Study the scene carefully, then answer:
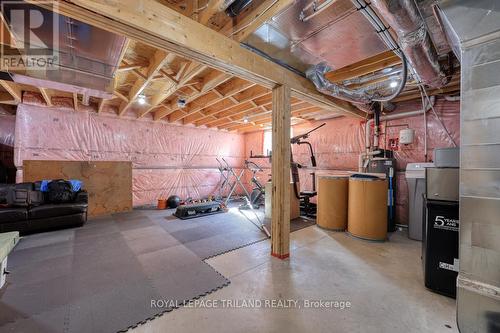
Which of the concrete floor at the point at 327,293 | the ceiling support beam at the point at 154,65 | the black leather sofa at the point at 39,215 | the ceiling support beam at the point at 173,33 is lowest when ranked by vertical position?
the concrete floor at the point at 327,293

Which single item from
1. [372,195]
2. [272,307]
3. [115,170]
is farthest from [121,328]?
[115,170]

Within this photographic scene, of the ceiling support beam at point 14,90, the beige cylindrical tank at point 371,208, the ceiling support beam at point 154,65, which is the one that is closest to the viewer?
the ceiling support beam at point 154,65

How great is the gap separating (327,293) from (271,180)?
142cm

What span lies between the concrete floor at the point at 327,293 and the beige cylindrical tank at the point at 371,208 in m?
0.26

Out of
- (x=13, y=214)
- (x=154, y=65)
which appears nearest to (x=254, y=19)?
(x=154, y=65)

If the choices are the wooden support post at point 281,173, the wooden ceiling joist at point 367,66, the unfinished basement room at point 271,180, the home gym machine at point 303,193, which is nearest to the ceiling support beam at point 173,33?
the unfinished basement room at point 271,180

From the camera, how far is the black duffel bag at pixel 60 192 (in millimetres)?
3725

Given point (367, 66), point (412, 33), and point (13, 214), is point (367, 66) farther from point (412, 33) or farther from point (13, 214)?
point (13, 214)

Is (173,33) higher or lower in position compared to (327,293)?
higher

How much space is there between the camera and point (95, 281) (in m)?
1.99

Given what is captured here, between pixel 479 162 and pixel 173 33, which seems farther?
pixel 173 33

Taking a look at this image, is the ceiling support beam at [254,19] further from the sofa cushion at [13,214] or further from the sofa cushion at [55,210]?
the sofa cushion at [13,214]

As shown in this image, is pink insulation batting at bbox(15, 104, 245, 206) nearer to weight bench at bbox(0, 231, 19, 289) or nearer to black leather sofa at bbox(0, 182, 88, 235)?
black leather sofa at bbox(0, 182, 88, 235)

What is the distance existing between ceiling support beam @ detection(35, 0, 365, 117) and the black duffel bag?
364cm
